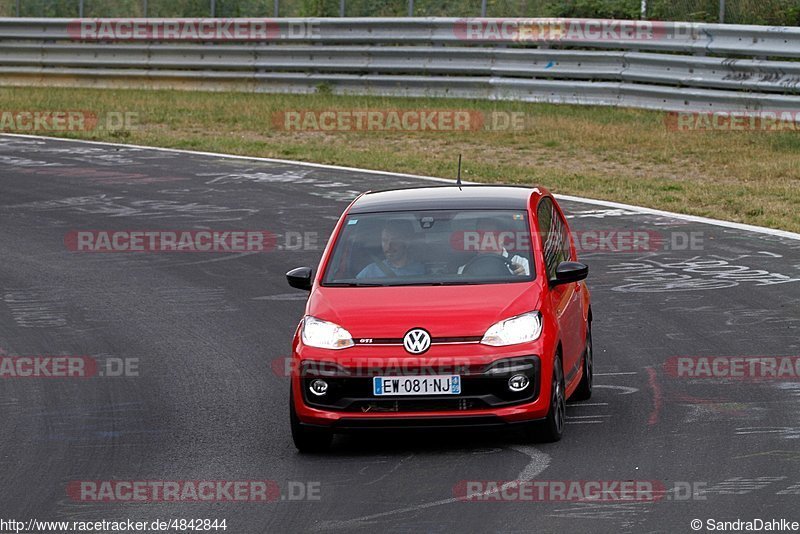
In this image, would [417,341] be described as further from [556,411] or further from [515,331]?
[556,411]

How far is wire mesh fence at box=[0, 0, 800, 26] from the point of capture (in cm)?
2469

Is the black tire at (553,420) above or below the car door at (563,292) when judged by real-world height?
below

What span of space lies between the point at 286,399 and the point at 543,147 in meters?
13.6

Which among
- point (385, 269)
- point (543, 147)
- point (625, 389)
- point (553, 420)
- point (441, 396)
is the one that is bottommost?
point (625, 389)

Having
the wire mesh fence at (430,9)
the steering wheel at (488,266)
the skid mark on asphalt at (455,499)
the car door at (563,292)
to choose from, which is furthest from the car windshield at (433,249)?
the wire mesh fence at (430,9)

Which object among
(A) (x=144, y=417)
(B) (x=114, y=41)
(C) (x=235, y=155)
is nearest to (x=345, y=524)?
(A) (x=144, y=417)

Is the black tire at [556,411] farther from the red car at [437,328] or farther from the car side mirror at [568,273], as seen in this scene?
the car side mirror at [568,273]

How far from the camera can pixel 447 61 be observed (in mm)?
26938

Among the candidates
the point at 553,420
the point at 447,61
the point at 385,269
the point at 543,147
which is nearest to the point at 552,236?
the point at 385,269

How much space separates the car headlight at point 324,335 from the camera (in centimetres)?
852

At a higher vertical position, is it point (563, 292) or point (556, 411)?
point (563, 292)

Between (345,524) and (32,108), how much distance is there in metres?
23.1

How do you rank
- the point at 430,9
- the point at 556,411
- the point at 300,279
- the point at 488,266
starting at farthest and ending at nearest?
1. the point at 430,9
2. the point at 300,279
3. the point at 488,266
4. the point at 556,411

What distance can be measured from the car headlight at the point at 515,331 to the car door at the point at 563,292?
0.41 meters
